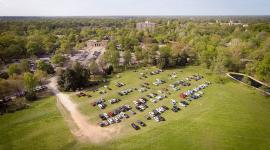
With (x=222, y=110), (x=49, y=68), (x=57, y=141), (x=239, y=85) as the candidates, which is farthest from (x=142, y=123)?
(x=49, y=68)

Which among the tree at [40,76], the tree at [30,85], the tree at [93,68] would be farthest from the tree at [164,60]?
the tree at [30,85]

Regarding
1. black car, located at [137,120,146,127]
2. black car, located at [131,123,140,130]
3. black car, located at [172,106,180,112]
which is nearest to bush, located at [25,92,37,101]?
black car, located at [131,123,140,130]

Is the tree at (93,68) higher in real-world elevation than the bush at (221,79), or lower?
higher

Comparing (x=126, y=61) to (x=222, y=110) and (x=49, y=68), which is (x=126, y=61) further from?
(x=222, y=110)

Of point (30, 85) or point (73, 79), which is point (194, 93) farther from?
point (30, 85)

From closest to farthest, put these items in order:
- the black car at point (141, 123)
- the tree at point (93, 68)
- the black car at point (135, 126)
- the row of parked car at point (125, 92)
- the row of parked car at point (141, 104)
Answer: the black car at point (135, 126) < the black car at point (141, 123) < the row of parked car at point (141, 104) < the row of parked car at point (125, 92) < the tree at point (93, 68)

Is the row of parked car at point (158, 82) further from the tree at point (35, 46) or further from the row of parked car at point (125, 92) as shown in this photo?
the tree at point (35, 46)

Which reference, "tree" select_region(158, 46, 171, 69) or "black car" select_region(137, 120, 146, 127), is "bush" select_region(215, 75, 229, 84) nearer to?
"tree" select_region(158, 46, 171, 69)

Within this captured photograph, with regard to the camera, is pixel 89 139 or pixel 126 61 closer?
pixel 89 139

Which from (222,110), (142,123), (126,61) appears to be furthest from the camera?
(126,61)
